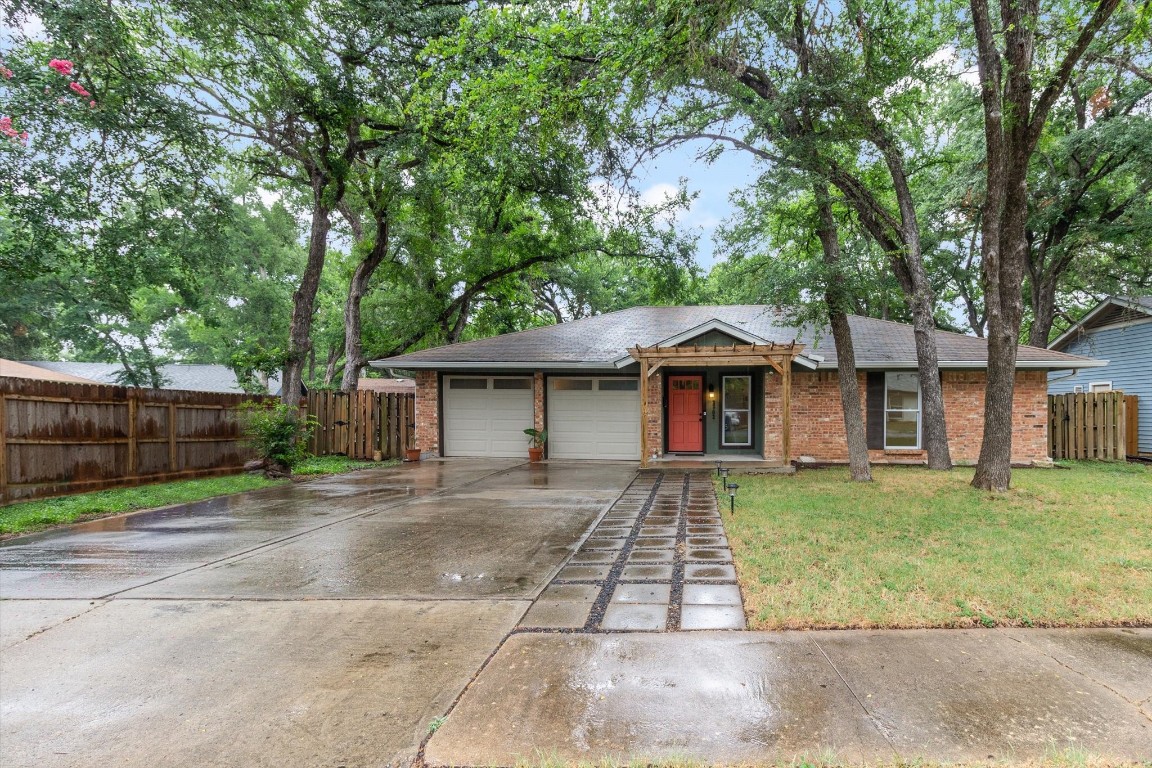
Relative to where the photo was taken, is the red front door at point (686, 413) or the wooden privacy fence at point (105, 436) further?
the red front door at point (686, 413)

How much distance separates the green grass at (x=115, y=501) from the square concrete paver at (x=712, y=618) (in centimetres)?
740

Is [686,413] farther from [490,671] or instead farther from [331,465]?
[490,671]

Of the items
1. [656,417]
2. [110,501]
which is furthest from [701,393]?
[110,501]

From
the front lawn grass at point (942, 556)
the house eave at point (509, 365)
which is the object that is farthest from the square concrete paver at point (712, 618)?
the house eave at point (509, 365)

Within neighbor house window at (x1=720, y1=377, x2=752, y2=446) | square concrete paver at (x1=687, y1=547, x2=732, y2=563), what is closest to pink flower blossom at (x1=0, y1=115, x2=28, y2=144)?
square concrete paver at (x1=687, y1=547, x2=732, y2=563)

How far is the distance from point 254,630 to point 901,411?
42.7 feet

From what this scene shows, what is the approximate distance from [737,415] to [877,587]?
946 cm

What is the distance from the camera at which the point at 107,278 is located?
10.5 m

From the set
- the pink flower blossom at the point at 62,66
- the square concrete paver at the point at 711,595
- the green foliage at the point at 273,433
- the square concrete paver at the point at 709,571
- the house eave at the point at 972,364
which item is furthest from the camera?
the house eave at the point at 972,364

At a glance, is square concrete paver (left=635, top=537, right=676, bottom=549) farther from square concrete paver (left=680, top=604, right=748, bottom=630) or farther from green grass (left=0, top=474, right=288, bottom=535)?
green grass (left=0, top=474, right=288, bottom=535)

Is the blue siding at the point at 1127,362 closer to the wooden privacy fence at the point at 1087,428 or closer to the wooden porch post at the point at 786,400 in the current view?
the wooden privacy fence at the point at 1087,428

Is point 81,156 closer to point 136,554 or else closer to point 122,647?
point 136,554

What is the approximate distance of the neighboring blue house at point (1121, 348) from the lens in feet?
48.0

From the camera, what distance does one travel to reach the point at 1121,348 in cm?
1562
